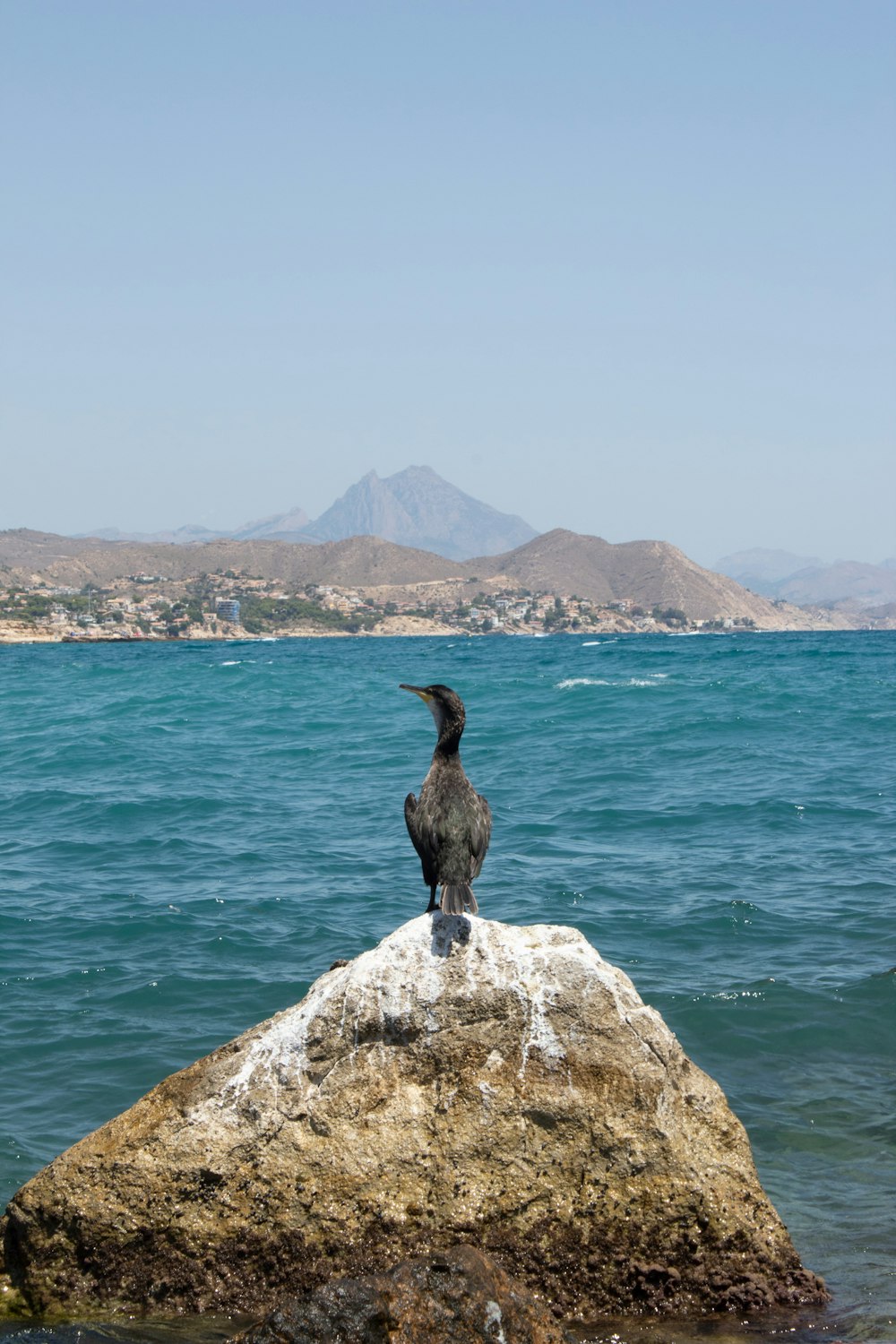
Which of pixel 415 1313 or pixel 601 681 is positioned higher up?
pixel 601 681

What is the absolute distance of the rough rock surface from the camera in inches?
169

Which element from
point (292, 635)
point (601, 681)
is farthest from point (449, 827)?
point (292, 635)

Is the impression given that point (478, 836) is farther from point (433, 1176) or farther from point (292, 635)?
point (292, 635)

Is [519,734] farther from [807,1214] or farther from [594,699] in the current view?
[807,1214]

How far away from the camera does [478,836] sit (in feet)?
21.9

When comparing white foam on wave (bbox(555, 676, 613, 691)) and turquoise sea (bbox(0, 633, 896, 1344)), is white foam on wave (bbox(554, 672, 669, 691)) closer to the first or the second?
white foam on wave (bbox(555, 676, 613, 691))

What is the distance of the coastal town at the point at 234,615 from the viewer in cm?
14212

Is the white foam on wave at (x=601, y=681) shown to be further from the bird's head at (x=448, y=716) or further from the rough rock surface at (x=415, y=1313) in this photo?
the rough rock surface at (x=415, y=1313)

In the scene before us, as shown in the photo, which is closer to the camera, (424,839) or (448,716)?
(424,839)

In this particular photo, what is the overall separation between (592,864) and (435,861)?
888cm

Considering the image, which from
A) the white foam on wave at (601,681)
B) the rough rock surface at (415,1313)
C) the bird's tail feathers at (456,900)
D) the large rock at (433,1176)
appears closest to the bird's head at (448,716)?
the bird's tail feathers at (456,900)

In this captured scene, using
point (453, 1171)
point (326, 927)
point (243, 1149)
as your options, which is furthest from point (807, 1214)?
point (326, 927)

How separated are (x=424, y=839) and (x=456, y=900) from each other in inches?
23.6

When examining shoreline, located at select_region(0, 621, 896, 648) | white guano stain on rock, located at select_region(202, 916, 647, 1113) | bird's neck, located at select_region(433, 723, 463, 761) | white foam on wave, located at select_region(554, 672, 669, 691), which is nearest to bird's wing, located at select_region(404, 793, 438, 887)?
bird's neck, located at select_region(433, 723, 463, 761)
